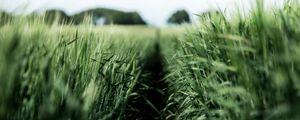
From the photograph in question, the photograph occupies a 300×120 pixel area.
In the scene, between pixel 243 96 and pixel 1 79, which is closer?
pixel 1 79

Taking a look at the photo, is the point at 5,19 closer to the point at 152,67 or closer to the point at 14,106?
the point at 14,106

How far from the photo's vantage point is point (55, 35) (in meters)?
2.92

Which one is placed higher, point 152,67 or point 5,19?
point 5,19

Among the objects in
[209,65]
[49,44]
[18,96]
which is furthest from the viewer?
[209,65]

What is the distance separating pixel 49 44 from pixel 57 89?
16.9 inches

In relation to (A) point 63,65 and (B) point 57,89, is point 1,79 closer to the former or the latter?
(B) point 57,89

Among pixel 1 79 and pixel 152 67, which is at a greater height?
pixel 1 79

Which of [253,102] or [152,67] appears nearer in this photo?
[253,102]

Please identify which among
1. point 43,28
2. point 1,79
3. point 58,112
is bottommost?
point 58,112

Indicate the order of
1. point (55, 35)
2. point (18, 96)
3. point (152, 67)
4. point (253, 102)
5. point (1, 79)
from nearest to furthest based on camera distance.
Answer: point (1, 79) → point (18, 96) → point (253, 102) → point (55, 35) → point (152, 67)

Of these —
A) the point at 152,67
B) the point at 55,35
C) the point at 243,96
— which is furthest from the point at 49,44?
the point at 152,67

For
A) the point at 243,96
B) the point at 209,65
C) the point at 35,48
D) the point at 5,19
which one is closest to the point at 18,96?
the point at 35,48

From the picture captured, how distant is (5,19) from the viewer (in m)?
2.46

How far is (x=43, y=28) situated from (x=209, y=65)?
1.09 m
